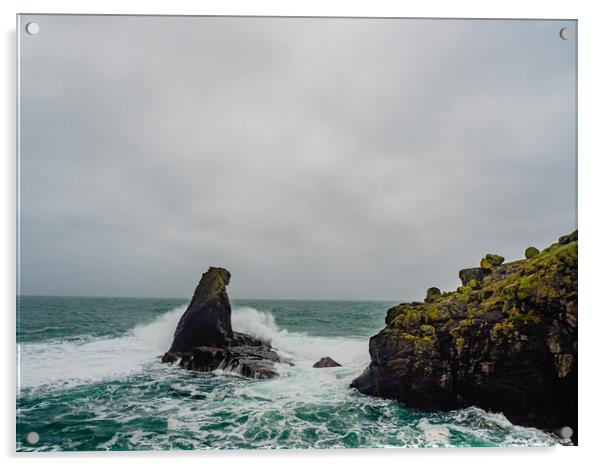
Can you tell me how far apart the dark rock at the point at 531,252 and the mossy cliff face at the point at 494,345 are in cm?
2

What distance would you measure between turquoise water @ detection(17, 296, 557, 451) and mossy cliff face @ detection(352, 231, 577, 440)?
6.7 inches

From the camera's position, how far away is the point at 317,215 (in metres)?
4.20

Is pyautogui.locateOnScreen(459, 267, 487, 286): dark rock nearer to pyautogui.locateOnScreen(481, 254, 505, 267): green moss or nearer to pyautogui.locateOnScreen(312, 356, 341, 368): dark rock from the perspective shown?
pyautogui.locateOnScreen(481, 254, 505, 267): green moss

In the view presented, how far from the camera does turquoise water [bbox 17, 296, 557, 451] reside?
3.85 metres

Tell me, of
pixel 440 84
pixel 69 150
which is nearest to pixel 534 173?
pixel 440 84

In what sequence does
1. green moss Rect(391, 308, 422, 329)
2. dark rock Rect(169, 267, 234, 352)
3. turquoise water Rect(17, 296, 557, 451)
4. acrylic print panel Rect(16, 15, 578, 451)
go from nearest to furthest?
turquoise water Rect(17, 296, 557, 451) → acrylic print panel Rect(16, 15, 578, 451) → dark rock Rect(169, 267, 234, 352) → green moss Rect(391, 308, 422, 329)

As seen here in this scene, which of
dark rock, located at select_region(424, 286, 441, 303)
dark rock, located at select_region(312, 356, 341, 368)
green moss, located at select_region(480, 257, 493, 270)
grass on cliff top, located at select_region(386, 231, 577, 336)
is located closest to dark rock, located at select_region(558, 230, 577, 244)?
grass on cliff top, located at select_region(386, 231, 577, 336)

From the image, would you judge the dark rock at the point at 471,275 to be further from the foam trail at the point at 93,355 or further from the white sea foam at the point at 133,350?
the foam trail at the point at 93,355

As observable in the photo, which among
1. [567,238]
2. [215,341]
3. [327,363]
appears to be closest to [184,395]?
[215,341]

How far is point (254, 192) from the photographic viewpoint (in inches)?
165

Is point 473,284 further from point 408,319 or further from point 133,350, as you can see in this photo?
point 133,350

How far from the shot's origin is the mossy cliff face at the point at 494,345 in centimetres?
395
